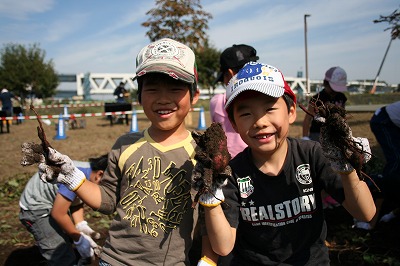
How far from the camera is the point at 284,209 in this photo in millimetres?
1681

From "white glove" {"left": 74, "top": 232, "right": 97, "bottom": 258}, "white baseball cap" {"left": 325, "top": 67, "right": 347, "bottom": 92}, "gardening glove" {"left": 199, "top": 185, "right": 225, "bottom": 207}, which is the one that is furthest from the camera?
"white baseball cap" {"left": 325, "top": 67, "right": 347, "bottom": 92}

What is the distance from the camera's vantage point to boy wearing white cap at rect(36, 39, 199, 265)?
1.72 m

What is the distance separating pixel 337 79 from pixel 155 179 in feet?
11.3

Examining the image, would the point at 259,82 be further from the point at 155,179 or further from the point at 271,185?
the point at 155,179

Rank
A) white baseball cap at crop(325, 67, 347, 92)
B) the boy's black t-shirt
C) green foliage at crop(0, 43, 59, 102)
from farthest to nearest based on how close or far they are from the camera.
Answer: green foliage at crop(0, 43, 59, 102) < white baseball cap at crop(325, 67, 347, 92) < the boy's black t-shirt

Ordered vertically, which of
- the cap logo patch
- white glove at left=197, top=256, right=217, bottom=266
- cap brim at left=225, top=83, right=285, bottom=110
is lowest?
white glove at left=197, top=256, right=217, bottom=266

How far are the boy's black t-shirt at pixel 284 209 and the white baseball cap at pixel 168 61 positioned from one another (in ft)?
1.99

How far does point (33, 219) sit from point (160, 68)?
7.31 ft

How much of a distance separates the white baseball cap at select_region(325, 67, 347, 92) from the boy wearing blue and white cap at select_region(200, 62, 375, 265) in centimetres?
292

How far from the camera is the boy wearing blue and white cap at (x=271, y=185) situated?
1575 mm

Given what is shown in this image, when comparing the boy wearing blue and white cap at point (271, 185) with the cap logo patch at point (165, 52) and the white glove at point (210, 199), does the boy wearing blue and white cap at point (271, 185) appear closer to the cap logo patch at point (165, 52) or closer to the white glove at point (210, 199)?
the white glove at point (210, 199)

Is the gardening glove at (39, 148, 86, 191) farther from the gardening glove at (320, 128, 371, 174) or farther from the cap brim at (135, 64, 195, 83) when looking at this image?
the gardening glove at (320, 128, 371, 174)

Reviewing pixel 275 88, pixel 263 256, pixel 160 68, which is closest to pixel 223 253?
pixel 263 256

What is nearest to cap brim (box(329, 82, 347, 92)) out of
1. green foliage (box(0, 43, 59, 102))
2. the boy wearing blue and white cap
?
the boy wearing blue and white cap
